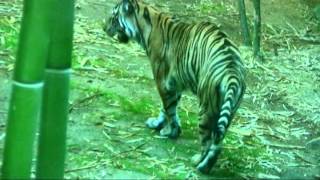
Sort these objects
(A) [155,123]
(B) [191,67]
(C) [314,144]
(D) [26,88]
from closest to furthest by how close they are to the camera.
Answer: (D) [26,88]
(B) [191,67]
(A) [155,123]
(C) [314,144]

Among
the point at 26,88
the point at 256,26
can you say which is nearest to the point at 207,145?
the point at 26,88

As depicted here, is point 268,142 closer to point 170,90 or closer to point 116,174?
point 170,90

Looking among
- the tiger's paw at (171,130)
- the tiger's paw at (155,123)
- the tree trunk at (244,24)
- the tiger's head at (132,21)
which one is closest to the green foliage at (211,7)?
the tree trunk at (244,24)

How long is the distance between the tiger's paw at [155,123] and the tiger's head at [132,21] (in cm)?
58

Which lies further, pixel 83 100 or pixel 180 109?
pixel 180 109

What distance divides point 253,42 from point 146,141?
9.59ft

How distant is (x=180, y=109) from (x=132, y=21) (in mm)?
→ 931

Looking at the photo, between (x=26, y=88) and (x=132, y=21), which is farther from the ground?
(x=26, y=88)

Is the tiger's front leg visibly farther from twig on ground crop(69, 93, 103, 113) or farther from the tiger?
twig on ground crop(69, 93, 103, 113)

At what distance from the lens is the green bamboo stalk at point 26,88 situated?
249 cm

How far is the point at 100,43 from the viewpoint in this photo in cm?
737

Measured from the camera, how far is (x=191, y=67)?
16.6ft

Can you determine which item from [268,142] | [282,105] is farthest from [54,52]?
[282,105]

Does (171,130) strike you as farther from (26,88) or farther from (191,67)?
(26,88)
